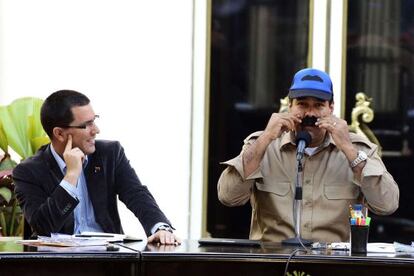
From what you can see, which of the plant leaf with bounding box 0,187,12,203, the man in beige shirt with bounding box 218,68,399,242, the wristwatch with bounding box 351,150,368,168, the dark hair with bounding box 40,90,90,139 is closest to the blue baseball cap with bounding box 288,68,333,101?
the man in beige shirt with bounding box 218,68,399,242

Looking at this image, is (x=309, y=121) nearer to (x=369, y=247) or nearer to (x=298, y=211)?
(x=298, y=211)

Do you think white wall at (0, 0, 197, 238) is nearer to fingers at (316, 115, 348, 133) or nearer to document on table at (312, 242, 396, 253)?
fingers at (316, 115, 348, 133)

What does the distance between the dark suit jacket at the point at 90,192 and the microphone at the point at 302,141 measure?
63 cm

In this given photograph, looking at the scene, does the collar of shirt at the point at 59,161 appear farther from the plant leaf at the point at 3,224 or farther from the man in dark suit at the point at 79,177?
the plant leaf at the point at 3,224

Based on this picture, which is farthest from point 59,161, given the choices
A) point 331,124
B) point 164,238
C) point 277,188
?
point 331,124

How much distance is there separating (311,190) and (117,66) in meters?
2.14

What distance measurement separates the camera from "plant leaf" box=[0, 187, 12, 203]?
19.3 feet

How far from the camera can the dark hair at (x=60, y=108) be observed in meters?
5.08

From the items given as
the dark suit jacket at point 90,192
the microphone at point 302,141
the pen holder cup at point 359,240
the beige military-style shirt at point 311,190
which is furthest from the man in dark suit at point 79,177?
the pen holder cup at point 359,240

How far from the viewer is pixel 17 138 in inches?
245

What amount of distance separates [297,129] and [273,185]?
0.79 ft

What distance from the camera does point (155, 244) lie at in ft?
15.0

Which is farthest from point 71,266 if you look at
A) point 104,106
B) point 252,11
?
point 252,11

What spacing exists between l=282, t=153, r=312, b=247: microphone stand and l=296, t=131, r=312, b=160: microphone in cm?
4
